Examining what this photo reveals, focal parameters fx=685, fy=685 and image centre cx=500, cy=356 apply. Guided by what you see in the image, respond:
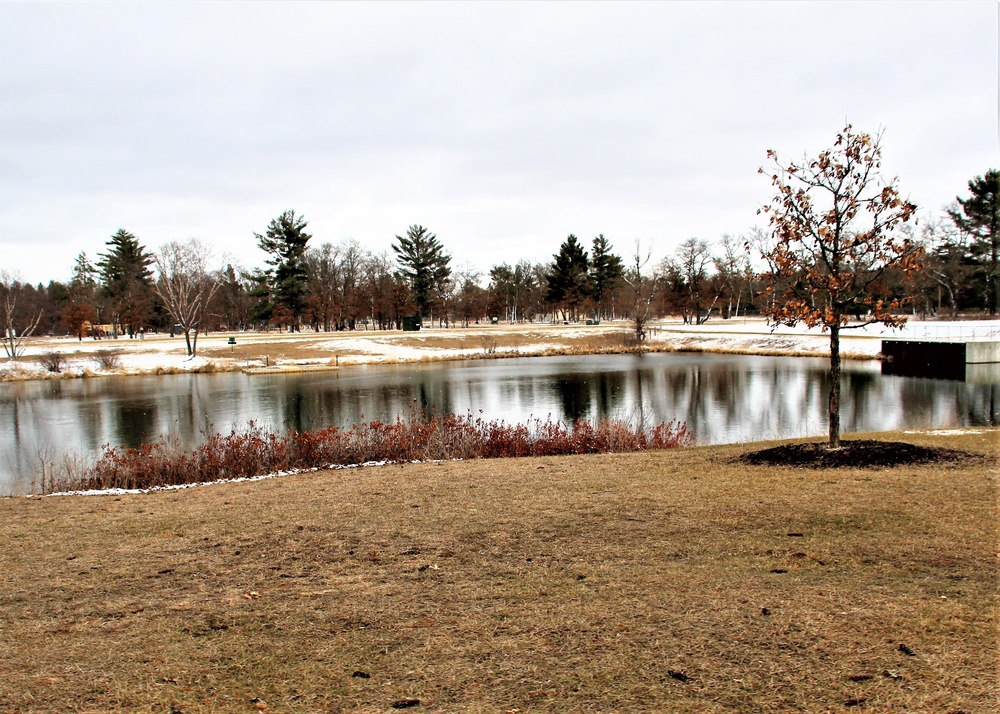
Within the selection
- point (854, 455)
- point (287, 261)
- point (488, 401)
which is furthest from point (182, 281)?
point (854, 455)

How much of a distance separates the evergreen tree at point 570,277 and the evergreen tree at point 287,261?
34.6m

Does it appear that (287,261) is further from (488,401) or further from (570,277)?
(488,401)

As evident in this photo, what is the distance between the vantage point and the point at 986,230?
6219 centimetres

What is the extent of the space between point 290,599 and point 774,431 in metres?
15.8

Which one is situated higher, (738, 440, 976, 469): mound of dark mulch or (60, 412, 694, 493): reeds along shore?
(738, 440, 976, 469): mound of dark mulch

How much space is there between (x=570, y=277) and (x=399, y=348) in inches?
1663

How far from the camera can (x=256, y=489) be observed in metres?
10.2

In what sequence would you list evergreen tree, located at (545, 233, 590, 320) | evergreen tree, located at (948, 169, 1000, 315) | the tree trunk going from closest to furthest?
the tree trunk → evergreen tree, located at (948, 169, 1000, 315) → evergreen tree, located at (545, 233, 590, 320)

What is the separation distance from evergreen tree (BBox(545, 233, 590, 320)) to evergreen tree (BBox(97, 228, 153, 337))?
50.2 meters

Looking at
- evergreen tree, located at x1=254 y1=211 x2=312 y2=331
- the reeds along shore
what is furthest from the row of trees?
the reeds along shore

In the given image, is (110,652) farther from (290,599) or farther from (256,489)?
(256,489)

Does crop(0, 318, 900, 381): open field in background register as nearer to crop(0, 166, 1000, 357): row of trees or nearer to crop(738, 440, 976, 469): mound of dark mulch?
crop(0, 166, 1000, 357): row of trees

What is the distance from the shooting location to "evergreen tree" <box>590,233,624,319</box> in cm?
9544

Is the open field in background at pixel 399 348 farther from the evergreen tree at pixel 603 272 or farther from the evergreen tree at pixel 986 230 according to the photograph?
the evergreen tree at pixel 603 272
